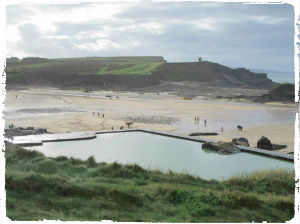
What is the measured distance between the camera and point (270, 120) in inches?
1191

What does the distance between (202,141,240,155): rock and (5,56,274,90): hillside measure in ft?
157

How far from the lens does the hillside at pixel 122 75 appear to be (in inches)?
2608

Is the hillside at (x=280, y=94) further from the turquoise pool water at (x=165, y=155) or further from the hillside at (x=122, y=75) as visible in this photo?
the turquoise pool water at (x=165, y=155)

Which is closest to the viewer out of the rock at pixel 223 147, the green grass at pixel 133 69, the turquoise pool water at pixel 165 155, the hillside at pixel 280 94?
the turquoise pool water at pixel 165 155

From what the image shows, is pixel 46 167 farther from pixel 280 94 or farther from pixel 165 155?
pixel 280 94

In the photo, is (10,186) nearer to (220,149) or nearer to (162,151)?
(162,151)

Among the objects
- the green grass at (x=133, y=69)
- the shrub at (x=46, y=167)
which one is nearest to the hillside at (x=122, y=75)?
the green grass at (x=133, y=69)

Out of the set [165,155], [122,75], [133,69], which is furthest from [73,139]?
[133,69]

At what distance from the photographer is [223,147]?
14.6 m

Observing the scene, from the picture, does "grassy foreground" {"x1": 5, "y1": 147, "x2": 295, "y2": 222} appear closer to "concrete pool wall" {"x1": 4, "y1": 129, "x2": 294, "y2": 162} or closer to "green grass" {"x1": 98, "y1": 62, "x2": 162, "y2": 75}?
"concrete pool wall" {"x1": 4, "y1": 129, "x2": 294, "y2": 162}

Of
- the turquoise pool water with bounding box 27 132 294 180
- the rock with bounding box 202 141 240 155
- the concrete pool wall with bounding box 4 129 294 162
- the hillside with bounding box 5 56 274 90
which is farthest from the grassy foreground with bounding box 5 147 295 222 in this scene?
the hillside with bounding box 5 56 274 90

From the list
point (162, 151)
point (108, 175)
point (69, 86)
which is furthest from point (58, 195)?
point (69, 86)

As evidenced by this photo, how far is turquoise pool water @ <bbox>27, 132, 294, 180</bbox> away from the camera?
11.8 m

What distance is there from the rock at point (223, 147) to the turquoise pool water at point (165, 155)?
0.31 m
